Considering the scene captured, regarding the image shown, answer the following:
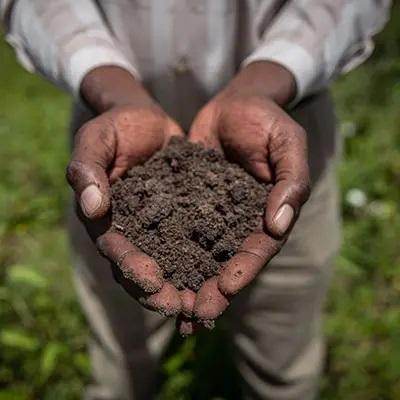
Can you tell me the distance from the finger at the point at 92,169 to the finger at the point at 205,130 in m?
0.19

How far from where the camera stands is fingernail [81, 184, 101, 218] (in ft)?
3.97

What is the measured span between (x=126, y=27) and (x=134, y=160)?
0.26 metres

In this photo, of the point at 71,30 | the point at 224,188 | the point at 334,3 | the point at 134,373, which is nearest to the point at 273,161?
the point at 224,188

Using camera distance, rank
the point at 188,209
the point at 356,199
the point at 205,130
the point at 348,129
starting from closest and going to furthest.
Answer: the point at 188,209 → the point at 205,130 → the point at 356,199 → the point at 348,129

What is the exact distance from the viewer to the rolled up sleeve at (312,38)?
1432 mm

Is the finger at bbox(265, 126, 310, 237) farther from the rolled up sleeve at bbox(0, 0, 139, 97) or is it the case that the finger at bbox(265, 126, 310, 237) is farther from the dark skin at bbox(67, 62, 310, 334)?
the rolled up sleeve at bbox(0, 0, 139, 97)

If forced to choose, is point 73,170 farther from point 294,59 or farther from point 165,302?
point 294,59

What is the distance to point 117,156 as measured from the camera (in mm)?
1355

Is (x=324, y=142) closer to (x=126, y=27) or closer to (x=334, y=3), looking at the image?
(x=334, y=3)

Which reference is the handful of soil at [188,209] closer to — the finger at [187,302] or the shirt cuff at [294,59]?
the finger at [187,302]

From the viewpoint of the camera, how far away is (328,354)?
83.6 inches

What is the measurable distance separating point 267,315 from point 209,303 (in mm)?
597

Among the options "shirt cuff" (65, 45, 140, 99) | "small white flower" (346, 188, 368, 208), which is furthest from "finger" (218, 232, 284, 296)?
"small white flower" (346, 188, 368, 208)

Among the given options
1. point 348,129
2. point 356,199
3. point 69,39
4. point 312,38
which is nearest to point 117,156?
point 69,39
